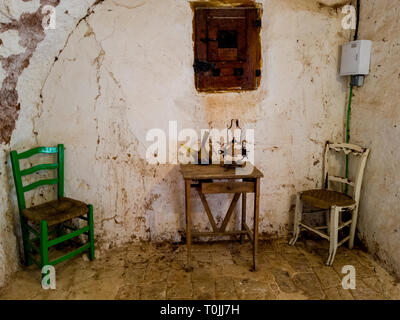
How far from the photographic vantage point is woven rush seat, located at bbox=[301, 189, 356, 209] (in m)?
2.97

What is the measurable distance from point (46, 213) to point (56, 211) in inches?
3.3

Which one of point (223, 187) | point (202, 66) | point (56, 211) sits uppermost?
point (202, 66)

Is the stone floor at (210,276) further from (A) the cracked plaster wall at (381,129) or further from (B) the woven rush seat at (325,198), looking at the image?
(B) the woven rush seat at (325,198)

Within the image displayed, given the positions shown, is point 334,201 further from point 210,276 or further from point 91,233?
point 91,233

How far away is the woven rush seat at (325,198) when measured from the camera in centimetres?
297

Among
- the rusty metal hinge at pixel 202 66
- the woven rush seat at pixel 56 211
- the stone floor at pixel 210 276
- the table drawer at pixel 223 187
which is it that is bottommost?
the stone floor at pixel 210 276

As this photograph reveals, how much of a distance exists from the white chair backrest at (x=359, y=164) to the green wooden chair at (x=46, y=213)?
2.49 m

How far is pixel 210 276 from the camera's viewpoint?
282 centimetres

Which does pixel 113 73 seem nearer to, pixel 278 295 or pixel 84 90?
pixel 84 90

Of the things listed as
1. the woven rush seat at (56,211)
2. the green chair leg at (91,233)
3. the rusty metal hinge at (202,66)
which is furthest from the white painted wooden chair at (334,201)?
the woven rush seat at (56,211)

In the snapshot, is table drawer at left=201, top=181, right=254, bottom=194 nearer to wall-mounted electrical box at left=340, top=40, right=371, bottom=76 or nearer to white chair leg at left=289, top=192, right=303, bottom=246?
white chair leg at left=289, top=192, right=303, bottom=246

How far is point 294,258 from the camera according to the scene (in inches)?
123

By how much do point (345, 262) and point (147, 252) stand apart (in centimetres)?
197

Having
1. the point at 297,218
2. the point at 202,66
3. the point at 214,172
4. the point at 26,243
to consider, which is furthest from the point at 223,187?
the point at 26,243
